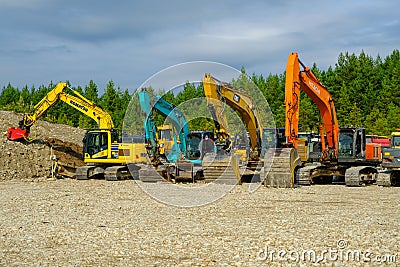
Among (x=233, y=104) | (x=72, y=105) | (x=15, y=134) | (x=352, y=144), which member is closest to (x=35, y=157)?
(x=15, y=134)

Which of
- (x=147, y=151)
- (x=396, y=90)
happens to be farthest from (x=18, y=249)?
(x=396, y=90)

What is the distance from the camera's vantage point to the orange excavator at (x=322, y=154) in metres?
18.9

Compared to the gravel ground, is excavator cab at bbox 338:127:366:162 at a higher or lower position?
higher

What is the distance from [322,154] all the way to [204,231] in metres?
12.3

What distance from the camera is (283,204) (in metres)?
14.8

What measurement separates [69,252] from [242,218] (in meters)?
4.53

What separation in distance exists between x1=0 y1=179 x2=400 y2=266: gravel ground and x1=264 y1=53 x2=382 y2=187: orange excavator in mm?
1835

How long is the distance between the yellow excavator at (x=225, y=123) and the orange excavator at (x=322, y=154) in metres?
1.81

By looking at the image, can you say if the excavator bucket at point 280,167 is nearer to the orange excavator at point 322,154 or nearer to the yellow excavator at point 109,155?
the orange excavator at point 322,154

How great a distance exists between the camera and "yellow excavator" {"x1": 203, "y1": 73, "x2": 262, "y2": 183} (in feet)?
66.0

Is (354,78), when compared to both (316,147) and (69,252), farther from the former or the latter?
(69,252)

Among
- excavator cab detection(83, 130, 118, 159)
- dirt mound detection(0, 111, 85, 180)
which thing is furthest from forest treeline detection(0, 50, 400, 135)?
excavator cab detection(83, 130, 118, 159)

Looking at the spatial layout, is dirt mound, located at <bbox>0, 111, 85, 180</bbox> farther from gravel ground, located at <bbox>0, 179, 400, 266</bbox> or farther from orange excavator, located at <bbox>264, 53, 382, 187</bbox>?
orange excavator, located at <bbox>264, 53, 382, 187</bbox>

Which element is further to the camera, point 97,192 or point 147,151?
point 147,151
